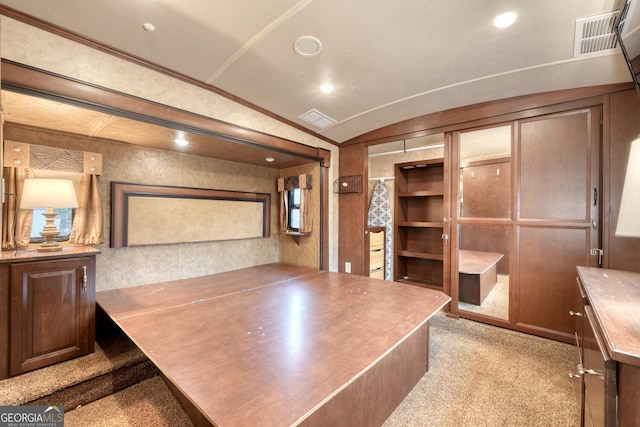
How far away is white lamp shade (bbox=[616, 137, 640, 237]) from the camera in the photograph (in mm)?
898

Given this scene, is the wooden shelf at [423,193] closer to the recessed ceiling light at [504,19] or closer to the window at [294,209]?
the window at [294,209]

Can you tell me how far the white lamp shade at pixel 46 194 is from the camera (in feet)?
6.34

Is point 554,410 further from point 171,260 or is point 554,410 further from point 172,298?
point 171,260

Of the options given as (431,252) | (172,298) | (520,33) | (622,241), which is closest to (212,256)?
(172,298)

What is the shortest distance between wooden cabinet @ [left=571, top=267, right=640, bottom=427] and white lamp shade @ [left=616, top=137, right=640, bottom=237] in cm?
34

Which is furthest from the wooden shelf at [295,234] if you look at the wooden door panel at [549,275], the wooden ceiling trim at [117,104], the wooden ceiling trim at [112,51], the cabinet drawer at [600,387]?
the cabinet drawer at [600,387]

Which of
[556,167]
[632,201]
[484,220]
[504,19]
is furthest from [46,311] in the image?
[556,167]

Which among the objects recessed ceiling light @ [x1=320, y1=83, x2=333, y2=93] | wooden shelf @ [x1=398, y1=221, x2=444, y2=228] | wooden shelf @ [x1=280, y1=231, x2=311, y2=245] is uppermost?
recessed ceiling light @ [x1=320, y1=83, x2=333, y2=93]

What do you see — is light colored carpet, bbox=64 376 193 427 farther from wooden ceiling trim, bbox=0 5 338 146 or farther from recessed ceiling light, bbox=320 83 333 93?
recessed ceiling light, bbox=320 83 333 93

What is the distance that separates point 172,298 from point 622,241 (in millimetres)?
4033

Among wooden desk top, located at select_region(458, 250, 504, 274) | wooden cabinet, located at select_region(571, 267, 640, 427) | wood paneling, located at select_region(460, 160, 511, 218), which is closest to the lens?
wooden cabinet, located at select_region(571, 267, 640, 427)

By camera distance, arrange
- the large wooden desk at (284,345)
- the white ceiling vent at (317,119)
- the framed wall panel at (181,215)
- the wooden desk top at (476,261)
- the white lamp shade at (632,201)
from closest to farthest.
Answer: the white lamp shade at (632,201), the large wooden desk at (284,345), the framed wall panel at (181,215), the wooden desk top at (476,261), the white ceiling vent at (317,119)

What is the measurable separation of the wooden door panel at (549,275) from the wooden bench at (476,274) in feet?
0.91

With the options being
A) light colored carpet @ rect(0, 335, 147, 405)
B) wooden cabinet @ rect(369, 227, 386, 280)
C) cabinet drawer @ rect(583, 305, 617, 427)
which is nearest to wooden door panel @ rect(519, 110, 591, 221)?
cabinet drawer @ rect(583, 305, 617, 427)
